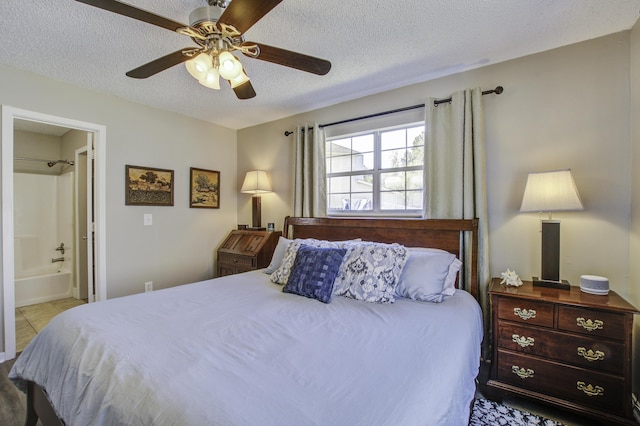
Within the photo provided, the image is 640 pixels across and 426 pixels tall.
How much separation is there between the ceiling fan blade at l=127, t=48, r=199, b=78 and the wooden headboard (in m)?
1.90

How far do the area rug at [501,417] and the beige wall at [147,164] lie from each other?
10.6 ft

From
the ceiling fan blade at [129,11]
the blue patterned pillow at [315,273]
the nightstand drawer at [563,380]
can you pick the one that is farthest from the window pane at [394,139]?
the ceiling fan blade at [129,11]

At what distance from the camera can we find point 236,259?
11.6 feet

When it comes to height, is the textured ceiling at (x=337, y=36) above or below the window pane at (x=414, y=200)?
above

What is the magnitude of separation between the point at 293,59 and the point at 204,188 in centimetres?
257

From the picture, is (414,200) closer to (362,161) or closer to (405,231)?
(405,231)

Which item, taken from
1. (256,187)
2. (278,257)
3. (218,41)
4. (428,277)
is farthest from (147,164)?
(428,277)

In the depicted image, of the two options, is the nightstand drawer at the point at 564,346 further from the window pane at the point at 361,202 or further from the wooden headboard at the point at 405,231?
the window pane at the point at 361,202

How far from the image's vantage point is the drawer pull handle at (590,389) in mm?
1606

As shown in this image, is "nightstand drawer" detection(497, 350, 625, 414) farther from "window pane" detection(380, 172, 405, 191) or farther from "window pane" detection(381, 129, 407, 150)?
"window pane" detection(381, 129, 407, 150)

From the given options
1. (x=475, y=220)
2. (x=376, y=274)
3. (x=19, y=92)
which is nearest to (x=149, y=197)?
(x=19, y=92)

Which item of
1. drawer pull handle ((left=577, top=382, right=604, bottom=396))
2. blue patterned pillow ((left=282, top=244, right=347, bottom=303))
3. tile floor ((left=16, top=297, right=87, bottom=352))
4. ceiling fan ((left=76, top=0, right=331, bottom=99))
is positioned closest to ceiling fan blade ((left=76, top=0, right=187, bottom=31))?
ceiling fan ((left=76, top=0, right=331, bottom=99))

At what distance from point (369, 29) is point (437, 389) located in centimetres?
202

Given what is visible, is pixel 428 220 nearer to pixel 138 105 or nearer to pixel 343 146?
pixel 343 146
